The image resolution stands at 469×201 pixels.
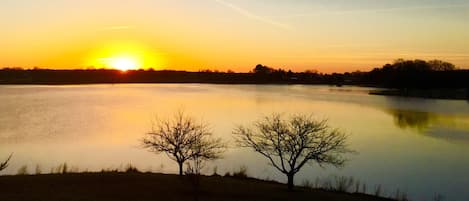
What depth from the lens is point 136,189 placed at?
1472 centimetres

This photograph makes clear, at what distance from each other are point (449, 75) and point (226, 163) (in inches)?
3313

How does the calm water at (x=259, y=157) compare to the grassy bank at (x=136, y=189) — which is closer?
the grassy bank at (x=136, y=189)

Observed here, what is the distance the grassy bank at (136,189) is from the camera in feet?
44.2

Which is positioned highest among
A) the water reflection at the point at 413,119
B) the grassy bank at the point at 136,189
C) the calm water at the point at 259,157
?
the grassy bank at the point at 136,189

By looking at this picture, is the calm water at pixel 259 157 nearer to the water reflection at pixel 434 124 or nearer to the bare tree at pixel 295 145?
the water reflection at pixel 434 124

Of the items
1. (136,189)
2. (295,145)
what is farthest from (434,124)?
(136,189)

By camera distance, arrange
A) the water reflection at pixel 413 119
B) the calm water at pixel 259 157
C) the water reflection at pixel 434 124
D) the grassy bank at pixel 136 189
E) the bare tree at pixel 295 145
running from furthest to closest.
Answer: the water reflection at pixel 413 119 < the water reflection at pixel 434 124 < the calm water at pixel 259 157 < the bare tree at pixel 295 145 < the grassy bank at pixel 136 189

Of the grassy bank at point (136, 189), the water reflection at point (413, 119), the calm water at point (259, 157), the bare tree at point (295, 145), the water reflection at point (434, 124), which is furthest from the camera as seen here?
the water reflection at point (413, 119)

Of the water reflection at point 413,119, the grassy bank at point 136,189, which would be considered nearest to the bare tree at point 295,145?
the grassy bank at point 136,189

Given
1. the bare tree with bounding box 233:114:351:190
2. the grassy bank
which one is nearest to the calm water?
the bare tree with bounding box 233:114:351:190

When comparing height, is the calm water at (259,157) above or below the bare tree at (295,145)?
below

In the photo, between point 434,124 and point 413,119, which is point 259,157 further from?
point 413,119

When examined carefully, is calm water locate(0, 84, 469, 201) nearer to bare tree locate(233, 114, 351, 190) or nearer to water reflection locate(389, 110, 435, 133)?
water reflection locate(389, 110, 435, 133)

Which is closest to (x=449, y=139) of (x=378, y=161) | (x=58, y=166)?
(x=378, y=161)
